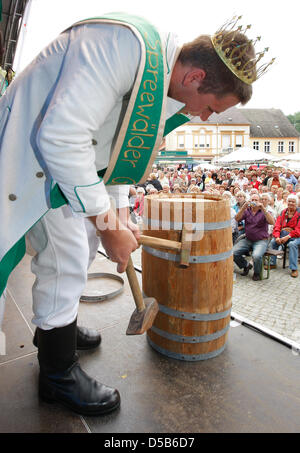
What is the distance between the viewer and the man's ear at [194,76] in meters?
1.12

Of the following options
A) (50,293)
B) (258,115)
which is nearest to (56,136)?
(50,293)

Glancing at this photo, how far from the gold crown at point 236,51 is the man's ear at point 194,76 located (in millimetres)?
87

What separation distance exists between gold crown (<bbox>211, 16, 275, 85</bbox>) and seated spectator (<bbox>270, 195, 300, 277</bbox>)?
4817 millimetres

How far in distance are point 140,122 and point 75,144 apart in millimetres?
282

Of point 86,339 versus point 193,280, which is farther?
point 86,339

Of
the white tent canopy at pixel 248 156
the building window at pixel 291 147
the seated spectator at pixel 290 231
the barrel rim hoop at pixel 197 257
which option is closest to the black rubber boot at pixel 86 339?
the barrel rim hoop at pixel 197 257

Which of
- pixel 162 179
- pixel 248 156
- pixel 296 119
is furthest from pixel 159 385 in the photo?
pixel 296 119

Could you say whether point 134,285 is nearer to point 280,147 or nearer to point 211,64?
point 211,64

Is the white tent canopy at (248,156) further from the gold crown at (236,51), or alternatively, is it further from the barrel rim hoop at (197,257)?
the gold crown at (236,51)

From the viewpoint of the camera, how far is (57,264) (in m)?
1.32

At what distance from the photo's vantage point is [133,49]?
0.93 metres

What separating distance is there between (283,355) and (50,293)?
1519 millimetres

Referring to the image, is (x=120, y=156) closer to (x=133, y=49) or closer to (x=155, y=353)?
(x=133, y=49)

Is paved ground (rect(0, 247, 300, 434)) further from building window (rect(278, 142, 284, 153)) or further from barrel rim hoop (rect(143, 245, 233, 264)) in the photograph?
building window (rect(278, 142, 284, 153))
